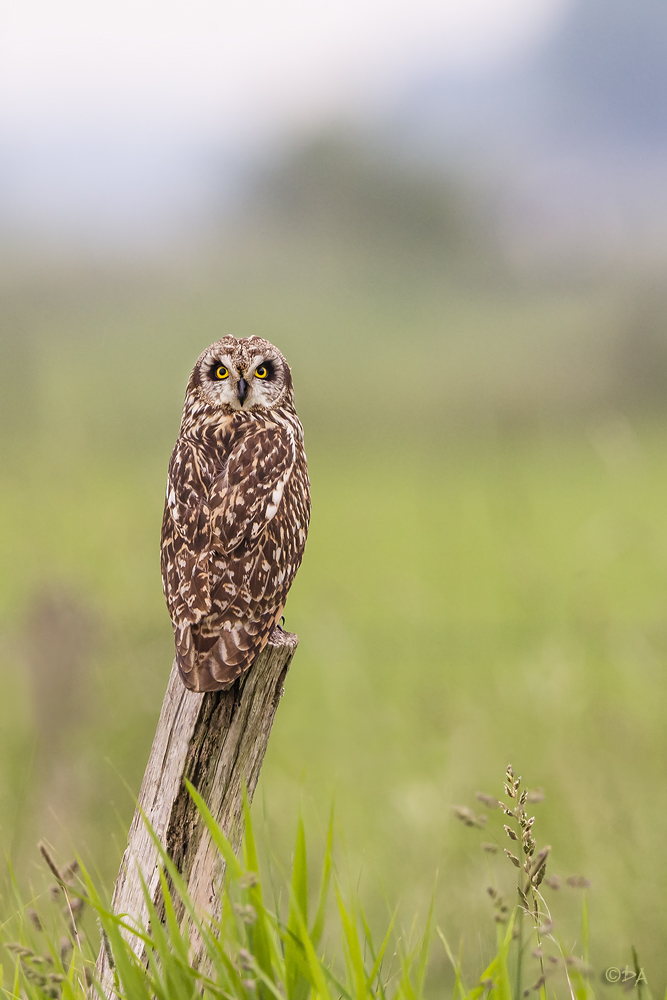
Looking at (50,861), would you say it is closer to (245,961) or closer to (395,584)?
(245,961)

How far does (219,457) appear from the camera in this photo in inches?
97.4

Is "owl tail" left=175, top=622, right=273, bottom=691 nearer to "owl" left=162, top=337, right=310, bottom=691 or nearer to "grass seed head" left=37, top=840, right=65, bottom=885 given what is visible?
"owl" left=162, top=337, right=310, bottom=691

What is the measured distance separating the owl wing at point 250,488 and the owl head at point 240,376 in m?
0.20

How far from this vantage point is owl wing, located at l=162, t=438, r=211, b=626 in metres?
2.09

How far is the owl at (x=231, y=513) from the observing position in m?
1.92

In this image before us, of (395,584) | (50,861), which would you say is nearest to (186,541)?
(50,861)

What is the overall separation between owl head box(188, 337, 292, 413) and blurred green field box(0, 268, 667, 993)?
121 millimetres

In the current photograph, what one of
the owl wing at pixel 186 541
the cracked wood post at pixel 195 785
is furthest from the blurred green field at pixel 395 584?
the owl wing at pixel 186 541

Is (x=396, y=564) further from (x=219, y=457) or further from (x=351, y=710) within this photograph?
(x=219, y=457)

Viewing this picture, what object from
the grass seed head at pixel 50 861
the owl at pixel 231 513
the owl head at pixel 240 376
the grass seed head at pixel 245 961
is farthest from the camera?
the owl head at pixel 240 376

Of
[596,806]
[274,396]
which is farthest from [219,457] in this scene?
[596,806]

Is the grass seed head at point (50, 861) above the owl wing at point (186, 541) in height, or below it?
below

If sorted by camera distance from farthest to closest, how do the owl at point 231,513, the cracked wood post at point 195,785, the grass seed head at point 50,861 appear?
the owl at point 231,513 → the cracked wood post at point 195,785 → the grass seed head at point 50,861

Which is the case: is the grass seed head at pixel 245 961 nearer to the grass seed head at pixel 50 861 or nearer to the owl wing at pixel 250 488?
the grass seed head at pixel 50 861
